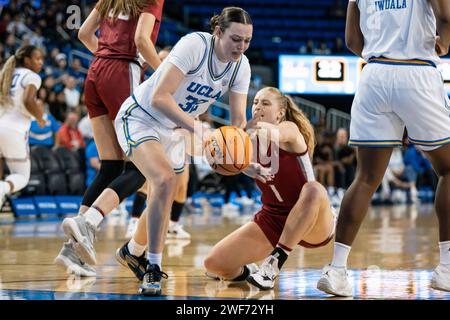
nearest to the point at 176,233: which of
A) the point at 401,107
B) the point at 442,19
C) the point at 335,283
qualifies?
the point at 335,283

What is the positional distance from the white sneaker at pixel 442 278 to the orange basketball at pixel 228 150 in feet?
3.73

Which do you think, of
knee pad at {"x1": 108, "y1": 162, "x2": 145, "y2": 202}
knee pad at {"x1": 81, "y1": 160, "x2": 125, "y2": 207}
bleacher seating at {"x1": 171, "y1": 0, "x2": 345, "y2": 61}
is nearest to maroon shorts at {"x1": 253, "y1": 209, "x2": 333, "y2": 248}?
knee pad at {"x1": 108, "y1": 162, "x2": 145, "y2": 202}

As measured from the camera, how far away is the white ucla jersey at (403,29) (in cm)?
365

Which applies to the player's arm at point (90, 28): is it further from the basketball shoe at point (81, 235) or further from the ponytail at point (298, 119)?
the ponytail at point (298, 119)

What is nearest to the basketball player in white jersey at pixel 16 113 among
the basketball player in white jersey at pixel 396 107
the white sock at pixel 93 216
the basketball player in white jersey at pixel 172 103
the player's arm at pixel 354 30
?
the white sock at pixel 93 216

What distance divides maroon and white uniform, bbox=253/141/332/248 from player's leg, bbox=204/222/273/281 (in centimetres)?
5

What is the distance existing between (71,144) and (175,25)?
938cm

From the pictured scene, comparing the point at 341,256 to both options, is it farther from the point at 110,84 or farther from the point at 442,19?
the point at 110,84

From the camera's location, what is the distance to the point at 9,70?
710 cm

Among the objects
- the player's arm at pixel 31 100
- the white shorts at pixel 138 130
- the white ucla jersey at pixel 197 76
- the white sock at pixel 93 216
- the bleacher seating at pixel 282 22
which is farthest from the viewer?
the bleacher seating at pixel 282 22

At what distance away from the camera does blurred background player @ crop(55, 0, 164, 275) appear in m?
4.56

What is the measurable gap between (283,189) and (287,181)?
0.19ft

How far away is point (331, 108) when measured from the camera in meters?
19.7
